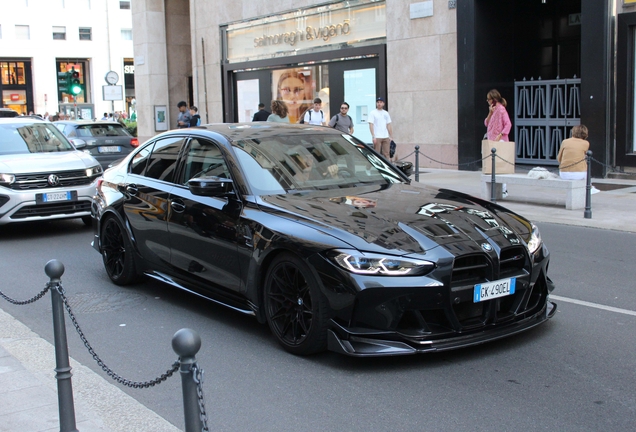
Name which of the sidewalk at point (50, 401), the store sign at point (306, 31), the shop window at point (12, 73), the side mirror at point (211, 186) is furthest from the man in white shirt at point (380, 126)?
the shop window at point (12, 73)

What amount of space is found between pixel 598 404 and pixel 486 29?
1566cm

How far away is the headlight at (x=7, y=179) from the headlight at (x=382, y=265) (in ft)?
24.8

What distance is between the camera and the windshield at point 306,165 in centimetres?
618

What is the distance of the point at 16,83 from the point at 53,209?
68434mm

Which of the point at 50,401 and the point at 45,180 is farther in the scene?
the point at 45,180

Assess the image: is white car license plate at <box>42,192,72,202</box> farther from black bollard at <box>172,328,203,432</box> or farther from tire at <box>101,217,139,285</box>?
black bollard at <box>172,328,203,432</box>

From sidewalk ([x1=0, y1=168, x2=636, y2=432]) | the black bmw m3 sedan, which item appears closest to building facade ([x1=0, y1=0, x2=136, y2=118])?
the black bmw m3 sedan

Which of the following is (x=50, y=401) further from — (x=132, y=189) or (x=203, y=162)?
(x=132, y=189)

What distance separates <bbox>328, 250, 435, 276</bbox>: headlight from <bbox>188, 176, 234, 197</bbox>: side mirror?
1.48 m

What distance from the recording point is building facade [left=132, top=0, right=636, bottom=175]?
16172 millimetres

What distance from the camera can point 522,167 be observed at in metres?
18.7

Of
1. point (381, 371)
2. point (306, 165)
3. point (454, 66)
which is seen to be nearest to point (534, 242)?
point (381, 371)

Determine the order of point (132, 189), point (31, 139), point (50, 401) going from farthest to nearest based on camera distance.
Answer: point (31, 139) → point (132, 189) → point (50, 401)

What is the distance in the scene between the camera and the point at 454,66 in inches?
754
